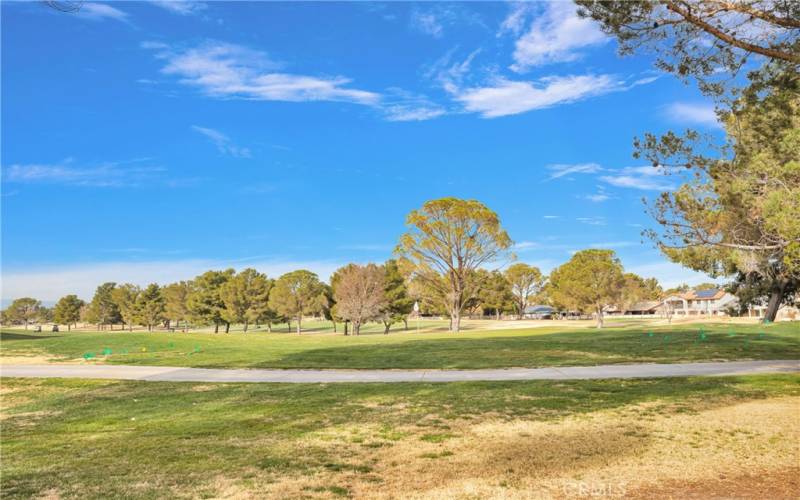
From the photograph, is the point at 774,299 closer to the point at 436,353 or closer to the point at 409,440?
the point at 436,353

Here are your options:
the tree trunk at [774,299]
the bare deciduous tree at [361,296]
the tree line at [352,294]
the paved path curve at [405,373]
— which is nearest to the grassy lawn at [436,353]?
the paved path curve at [405,373]

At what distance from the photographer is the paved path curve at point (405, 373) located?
12805 mm

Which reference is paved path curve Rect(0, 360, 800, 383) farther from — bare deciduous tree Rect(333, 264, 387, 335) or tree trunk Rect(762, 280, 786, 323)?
bare deciduous tree Rect(333, 264, 387, 335)

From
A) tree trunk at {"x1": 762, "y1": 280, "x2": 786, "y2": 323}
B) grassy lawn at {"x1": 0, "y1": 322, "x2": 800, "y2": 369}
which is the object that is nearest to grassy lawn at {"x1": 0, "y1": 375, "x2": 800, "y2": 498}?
grassy lawn at {"x1": 0, "y1": 322, "x2": 800, "y2": 369}

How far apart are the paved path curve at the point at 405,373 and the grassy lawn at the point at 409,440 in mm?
1362

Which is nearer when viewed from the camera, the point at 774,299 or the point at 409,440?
the point at 409,440

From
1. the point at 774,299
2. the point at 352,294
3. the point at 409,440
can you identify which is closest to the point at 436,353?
the point at 409,440

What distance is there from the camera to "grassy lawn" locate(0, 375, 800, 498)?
5.40 m

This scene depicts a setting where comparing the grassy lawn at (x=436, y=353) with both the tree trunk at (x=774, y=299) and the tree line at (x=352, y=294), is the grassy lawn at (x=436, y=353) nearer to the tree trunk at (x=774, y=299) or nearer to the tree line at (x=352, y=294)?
the tree trunk at (x=774, y=299)

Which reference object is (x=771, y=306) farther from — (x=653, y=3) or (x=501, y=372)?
(x=653, y=3)

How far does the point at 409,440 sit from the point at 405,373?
694 cm

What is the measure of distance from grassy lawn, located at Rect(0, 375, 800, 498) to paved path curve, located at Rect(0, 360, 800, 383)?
136 centimetres

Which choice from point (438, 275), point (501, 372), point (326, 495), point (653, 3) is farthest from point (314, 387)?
point (438, 275)

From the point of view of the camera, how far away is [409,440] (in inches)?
279
